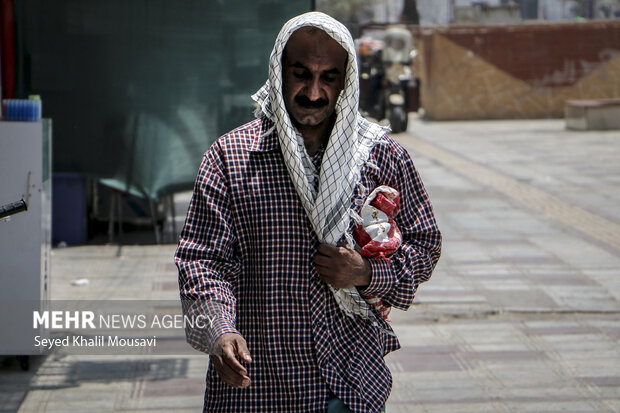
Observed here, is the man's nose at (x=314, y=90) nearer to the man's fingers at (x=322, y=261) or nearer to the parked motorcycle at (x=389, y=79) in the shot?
the man's fingers at (x=322, y=261)

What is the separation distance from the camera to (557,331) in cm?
642

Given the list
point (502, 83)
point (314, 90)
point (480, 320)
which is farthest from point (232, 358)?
point (502, 83)

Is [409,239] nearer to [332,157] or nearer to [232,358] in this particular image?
[332,157]

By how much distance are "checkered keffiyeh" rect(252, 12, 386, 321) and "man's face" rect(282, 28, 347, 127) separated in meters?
0.02

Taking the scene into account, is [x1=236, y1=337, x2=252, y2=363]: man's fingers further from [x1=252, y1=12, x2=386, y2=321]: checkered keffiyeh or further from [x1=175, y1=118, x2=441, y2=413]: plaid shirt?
[x1=252, y1=12, x2=386, y2=321]: checkered keffiyeh

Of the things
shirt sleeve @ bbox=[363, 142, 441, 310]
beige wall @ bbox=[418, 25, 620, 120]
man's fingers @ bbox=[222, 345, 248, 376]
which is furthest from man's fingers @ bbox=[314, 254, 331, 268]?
beige wall @ bbox=[418, 25, 620, 120]

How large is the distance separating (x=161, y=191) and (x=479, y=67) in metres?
18.0

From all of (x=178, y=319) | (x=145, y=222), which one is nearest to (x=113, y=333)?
(x=178, y=319)

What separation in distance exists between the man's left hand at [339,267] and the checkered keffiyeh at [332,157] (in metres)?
0.03

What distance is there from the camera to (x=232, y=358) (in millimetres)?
2330

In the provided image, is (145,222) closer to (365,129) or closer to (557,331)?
(557,331)

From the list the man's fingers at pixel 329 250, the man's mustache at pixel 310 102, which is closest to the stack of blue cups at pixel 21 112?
the man's mustache at pixel 310 102

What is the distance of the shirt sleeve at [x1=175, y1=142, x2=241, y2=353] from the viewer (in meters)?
2.43

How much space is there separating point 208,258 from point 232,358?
26cm
